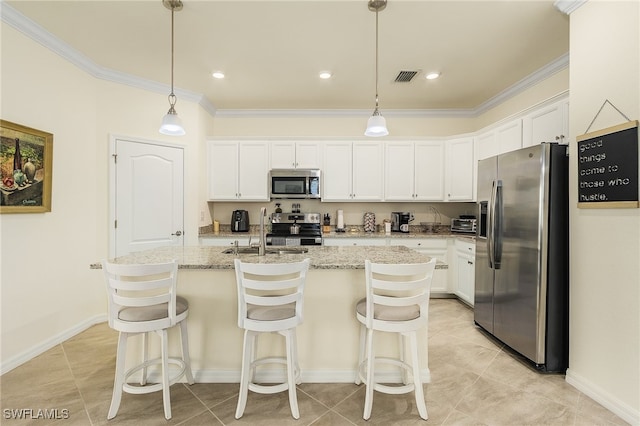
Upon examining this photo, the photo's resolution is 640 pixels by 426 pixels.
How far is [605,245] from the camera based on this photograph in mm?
2029

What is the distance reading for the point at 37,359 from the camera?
2.60 metres

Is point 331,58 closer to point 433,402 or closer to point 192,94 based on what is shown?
point 192,94

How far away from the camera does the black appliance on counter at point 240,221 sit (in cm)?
459

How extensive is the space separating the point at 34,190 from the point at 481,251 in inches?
169

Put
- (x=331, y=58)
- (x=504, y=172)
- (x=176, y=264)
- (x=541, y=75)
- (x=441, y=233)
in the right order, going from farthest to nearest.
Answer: (x=441, y=233) → (x=541, y=75) → (x=331, y=58) → (x=504, y=172) → (x=176, y=264)

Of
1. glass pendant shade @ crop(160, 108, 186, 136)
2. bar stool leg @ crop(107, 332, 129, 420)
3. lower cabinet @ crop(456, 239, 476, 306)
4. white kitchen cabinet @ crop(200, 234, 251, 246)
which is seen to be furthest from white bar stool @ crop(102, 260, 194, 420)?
lower cabinet @ crop(456, 239, 476, 306)

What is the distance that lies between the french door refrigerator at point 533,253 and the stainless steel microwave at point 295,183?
2332 mm

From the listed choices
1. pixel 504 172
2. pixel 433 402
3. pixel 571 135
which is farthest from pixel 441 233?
pixel 433 402

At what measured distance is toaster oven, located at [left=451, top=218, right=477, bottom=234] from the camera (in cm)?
421

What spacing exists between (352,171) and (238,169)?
1695 millimetres

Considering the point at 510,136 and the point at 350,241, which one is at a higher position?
the point at 510,136

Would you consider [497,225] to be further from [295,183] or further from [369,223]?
[295,183]

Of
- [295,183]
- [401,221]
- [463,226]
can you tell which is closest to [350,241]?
[401,221]

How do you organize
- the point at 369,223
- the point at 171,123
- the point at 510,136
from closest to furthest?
the point at 171,123, the point at 510,136, the point at 369,223
